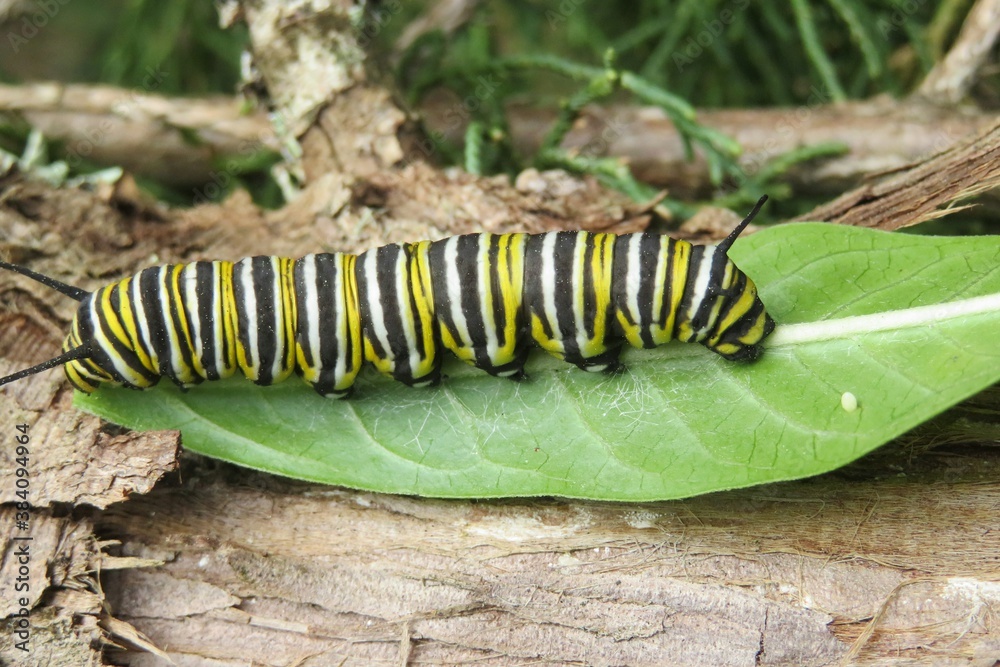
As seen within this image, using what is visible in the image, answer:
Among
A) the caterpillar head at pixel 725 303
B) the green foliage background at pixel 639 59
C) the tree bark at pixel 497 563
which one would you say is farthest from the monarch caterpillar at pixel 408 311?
the green foliage background at pixel 639 59

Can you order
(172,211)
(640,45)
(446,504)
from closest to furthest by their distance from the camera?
(446,504)
(172,211)
(640,45)

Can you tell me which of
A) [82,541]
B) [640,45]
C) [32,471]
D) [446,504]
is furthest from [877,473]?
[640,45]

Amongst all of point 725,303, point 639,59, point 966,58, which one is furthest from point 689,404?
point 639,59

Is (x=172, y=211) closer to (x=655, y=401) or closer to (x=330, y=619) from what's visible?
(x=330, y=619)

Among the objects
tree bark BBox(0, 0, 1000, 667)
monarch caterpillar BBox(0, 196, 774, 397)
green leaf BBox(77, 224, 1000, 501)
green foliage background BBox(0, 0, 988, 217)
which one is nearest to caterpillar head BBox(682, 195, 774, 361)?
monarch caterpillar BBox(0, 196, 774, 397)

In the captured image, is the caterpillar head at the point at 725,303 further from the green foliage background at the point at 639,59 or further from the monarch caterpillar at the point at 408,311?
the green foliage background at the point at 639,59

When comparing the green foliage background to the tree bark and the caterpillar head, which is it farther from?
the tree bark

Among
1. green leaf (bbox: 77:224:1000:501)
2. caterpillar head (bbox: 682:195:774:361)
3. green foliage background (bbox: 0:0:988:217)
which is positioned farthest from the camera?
green foliage background (bbox: 0:0:988:217)
